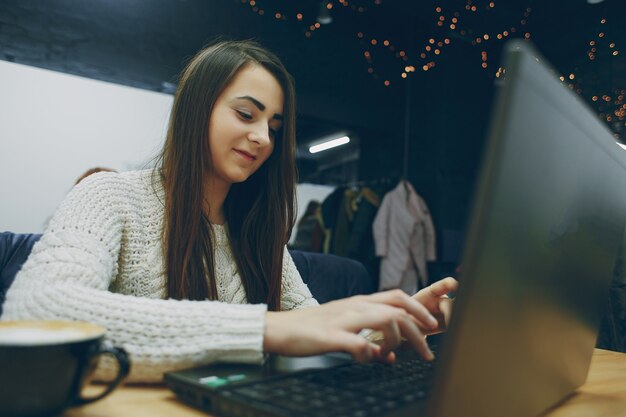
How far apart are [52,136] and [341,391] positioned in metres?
2.73

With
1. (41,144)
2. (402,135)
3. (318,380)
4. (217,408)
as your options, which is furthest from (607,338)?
(402,135)

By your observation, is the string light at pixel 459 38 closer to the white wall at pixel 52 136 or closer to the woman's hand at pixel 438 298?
the white wall at pixel 52 136

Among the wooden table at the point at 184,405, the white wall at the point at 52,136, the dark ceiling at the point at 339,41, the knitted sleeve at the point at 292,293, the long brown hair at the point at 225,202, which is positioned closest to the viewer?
the wooden table at the point at 184,405

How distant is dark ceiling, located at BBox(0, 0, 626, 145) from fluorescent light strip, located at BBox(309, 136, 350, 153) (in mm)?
122

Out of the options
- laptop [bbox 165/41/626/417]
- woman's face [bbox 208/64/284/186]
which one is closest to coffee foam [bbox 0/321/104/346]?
laptop [bbox 165/41/626/417]

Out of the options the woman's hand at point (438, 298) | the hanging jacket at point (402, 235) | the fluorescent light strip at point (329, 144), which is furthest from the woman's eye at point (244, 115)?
the fluorescent light strip at point (329, 144)

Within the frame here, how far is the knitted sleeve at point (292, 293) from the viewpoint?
3.88 ft

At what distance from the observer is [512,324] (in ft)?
1.30

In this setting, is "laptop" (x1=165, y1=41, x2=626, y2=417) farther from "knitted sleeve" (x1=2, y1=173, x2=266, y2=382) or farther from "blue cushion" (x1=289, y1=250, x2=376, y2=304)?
"blue cushion" (x1=289, y1=250, x2=376, y2=304)

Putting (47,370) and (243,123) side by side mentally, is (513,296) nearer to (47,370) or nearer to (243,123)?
(47,370)

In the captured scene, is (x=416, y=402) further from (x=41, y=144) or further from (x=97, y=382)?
(x=41, y=144)

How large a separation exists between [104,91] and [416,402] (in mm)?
2888

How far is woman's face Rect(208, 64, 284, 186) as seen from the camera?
3.50 ft

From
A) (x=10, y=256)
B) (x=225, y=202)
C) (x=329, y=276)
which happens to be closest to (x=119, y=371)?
(x=225, y=202)
